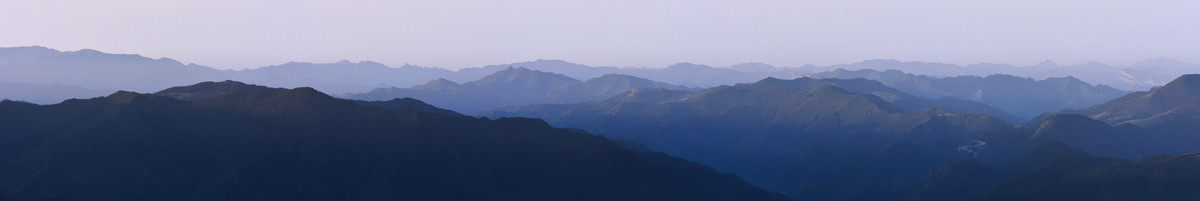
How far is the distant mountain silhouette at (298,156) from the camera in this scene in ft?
443

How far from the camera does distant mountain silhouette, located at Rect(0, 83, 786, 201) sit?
13500 centimetres

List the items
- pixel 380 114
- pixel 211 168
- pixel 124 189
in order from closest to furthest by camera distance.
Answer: pixel 124 189 → pixel 211 168 → pixel 380 114

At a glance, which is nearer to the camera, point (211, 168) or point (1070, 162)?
point (211, 168)

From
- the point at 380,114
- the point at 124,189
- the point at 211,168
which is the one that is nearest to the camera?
the point at 124,189

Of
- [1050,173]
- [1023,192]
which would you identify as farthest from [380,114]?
[1050,173]

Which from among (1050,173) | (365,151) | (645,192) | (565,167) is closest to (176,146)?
(365,151)

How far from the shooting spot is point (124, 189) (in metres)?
131

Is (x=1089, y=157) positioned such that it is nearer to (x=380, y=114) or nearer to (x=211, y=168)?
(x=380, y=114)

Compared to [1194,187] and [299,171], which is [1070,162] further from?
[299,171]

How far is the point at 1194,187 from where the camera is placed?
133625 millimetres

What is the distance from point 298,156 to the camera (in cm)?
15325

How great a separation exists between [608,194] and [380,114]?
2301 inches

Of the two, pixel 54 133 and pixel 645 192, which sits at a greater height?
pixel 54 133

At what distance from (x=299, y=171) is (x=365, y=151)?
567 inches
